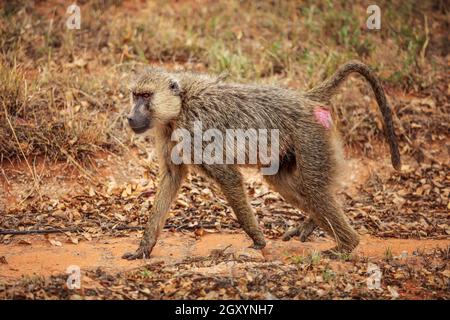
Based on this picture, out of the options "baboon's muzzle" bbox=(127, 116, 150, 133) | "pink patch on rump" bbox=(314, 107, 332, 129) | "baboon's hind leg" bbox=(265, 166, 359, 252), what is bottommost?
"baboon's hind leg" bbox=(265, 166, 359, 252)

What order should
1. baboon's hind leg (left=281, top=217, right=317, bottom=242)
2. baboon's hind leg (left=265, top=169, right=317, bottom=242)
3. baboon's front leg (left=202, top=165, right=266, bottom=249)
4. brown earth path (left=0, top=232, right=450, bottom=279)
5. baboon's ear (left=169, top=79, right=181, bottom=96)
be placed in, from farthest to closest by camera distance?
baboon's hind leg (left=281, top=217, right=317, bottom=242)
baboon's hind leg (left=265, top=169, right=317, bottom=242)
baboon's ear (left=169, top=79, right=181, bottom=96)
baboon's front leg (left=202, top=165, right=266, bottom=249)
brown earth path (left=0, top=232, right=450, bottom=279)

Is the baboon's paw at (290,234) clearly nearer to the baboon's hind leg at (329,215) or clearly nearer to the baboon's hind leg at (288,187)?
the baboon's hind leg at (288,187)

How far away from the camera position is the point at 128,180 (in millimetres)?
6168

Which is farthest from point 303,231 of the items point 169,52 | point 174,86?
point 169,52

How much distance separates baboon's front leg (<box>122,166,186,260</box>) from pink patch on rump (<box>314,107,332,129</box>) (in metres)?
1.21

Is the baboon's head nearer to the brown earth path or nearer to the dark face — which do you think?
the dark face

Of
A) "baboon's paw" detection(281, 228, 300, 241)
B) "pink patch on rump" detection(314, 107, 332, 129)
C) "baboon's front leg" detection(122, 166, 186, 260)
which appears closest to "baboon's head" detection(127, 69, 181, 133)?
"baboon's front leg" detection(122, 166, 186, 260)

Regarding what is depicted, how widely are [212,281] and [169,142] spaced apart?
53.8 inches

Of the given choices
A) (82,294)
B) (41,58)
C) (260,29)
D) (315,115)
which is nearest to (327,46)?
(260,29)

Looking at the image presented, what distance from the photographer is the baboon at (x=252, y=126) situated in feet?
15.4

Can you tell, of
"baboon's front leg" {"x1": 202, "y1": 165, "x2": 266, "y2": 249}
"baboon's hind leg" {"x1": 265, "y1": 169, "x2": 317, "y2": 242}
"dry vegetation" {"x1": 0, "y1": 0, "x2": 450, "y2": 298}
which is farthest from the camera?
"baboon's hind leg" {"x1": 265, "y1": 169, "x2": 317, "y2": 242}

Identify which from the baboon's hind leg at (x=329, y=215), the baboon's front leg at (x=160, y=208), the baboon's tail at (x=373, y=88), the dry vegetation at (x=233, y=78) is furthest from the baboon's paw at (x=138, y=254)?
the baboon's tail at (x=373, y=88)

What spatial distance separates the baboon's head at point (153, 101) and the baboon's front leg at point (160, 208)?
0.43m

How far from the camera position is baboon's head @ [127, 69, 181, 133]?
185 inches
